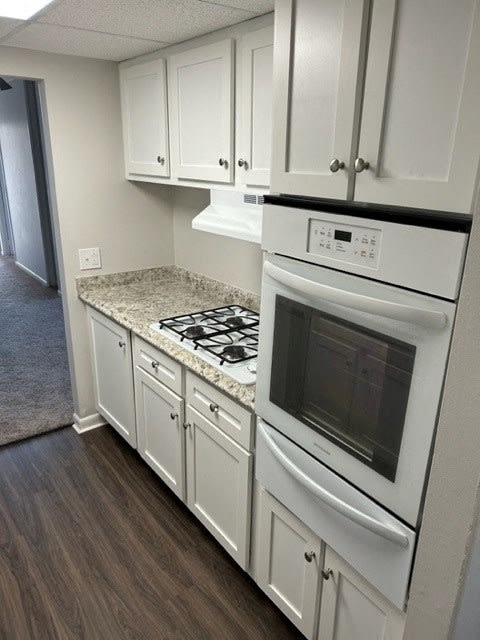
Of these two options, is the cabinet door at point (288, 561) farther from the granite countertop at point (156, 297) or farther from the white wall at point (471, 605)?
the granite countertop at point (156, 297)

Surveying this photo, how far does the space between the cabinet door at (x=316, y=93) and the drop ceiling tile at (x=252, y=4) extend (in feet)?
1.37

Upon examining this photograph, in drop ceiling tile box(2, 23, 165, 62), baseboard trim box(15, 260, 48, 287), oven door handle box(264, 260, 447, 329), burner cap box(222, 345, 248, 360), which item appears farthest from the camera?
baseboard trim box(15, 260, 48, 287)

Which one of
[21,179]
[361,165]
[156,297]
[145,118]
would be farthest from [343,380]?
[21,179]

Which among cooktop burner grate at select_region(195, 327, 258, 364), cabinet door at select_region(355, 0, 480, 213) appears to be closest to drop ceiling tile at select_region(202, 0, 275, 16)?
cabinet door at select_region(355, 0, 480, 213)

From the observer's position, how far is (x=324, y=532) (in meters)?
1.43

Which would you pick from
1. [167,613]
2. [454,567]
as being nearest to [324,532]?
[454,567]

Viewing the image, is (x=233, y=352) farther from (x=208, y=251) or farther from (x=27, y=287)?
(x=27, y=287)

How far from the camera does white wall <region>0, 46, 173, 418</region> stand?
2533 mm

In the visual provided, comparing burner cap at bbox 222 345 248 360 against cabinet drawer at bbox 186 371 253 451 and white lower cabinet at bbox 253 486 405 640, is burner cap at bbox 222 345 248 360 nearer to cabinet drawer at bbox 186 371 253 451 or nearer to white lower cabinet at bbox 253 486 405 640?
cabinet drawer at bbox 186 371 253 451

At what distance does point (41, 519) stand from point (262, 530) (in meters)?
1.25

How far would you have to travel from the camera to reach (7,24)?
1.93 meters

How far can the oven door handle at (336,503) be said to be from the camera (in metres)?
1.17

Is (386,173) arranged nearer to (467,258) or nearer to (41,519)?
(467,258)

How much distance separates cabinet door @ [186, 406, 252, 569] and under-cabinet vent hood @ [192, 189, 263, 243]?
763 mm
